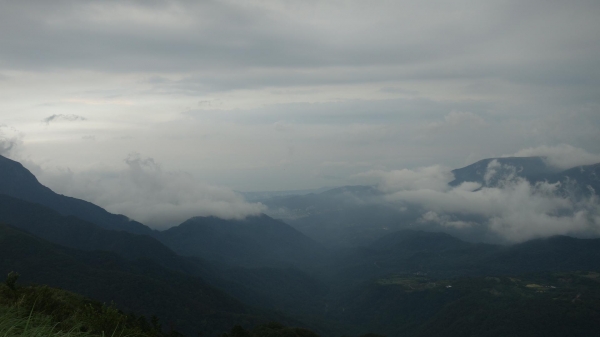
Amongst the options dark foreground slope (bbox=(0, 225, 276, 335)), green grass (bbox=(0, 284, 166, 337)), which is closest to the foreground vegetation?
green grass (bbox=(0, 284, 166, 337))

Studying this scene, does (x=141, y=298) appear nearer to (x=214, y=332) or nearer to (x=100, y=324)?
(x=214, y=332)

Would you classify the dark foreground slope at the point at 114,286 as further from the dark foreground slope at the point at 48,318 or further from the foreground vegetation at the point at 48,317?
the foreground vegetation at the point at 48,317

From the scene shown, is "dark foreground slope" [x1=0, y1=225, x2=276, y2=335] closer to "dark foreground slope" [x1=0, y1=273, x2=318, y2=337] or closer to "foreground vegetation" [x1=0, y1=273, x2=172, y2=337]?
"dark foreground slope" [x1=0, y1=273, x2=318, y2=337]

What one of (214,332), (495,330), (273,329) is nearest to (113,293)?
(214,332)

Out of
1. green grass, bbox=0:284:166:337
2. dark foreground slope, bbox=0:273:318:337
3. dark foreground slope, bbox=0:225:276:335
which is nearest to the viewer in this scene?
dark foreground slope, bbox=0:273:318:337

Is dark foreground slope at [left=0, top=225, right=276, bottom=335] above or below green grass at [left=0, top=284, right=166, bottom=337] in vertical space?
below

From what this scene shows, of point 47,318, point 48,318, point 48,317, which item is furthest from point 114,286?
point 47,318

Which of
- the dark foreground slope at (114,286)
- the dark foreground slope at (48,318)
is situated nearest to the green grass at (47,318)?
the dark foreground slope at (48,318)

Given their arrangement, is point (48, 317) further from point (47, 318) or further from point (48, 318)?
point (47, 318)

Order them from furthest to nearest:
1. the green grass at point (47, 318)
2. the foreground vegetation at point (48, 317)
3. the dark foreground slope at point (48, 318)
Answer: the foreground vegetation at point (48, 317)
the green grass at point (47, 318)
the dark foreground slope at point (48, 318)

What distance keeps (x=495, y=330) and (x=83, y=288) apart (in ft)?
617

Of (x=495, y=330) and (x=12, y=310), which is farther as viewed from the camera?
(x=495, y=330)

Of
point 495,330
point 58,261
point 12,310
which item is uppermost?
point 12,310

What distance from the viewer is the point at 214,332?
164000 millimetres
